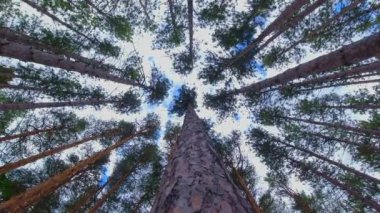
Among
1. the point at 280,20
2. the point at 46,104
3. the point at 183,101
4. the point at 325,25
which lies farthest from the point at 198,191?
the point at 183,101

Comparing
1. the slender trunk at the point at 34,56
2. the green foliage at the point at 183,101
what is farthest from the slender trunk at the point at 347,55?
the green foliage at the point at 183,101

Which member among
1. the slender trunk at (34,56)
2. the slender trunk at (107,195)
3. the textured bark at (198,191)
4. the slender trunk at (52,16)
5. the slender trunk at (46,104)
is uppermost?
the slender trunk at (52,16)

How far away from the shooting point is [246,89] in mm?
12836

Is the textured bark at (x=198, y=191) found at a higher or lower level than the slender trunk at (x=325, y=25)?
lower

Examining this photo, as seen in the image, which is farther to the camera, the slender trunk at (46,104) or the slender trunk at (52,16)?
the slender trunk at (52,16)

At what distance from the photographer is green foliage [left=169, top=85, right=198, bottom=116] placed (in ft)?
54.6

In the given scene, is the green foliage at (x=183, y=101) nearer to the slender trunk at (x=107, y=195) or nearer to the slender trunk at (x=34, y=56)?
the slender trunk at (x=107, y=195)

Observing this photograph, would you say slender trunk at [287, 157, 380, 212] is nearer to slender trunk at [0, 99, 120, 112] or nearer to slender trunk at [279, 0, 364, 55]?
slender trunk at [279, 0, 364, 55]

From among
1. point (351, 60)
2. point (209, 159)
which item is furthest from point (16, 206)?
point (351, 60)

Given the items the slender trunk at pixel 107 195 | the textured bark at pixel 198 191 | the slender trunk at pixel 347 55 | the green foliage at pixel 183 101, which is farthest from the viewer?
the green foliage at pixel 183 101

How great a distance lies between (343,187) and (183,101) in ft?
29.7

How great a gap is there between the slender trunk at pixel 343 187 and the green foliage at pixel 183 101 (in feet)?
19.6

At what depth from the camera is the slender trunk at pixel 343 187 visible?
9.15m

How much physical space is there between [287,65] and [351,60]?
34.5ft
